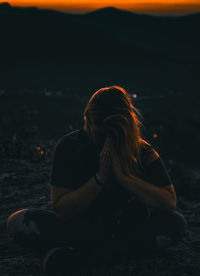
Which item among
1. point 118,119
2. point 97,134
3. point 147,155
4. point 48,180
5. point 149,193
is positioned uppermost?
point 118,119

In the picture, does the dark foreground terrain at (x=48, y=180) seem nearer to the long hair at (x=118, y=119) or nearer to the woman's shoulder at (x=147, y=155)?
the woman's shoulder at (x=147, y=155)

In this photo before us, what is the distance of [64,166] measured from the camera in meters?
2.71

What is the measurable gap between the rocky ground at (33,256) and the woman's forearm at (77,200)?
540 mm

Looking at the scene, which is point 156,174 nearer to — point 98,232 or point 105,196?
point 105,196

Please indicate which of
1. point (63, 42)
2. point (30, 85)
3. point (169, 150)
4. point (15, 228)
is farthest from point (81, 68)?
point (15, 228)

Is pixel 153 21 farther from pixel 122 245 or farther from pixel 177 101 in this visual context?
pixel 122 245

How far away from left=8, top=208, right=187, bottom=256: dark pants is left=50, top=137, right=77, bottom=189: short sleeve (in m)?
0.36

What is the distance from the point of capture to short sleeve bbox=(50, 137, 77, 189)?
2680 millimetres

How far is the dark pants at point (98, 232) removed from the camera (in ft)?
9.34

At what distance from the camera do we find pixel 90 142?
108 inches

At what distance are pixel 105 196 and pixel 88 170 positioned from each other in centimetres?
23

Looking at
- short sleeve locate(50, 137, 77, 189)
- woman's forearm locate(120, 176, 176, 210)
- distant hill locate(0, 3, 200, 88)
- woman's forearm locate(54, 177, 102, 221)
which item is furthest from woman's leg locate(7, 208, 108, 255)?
distant hill locate(0, 3, 200, 88)

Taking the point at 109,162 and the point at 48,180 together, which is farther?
the point at 48,180

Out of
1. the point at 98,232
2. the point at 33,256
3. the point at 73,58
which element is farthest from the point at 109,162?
the point at 73,58
